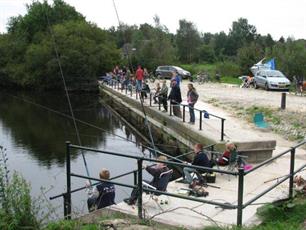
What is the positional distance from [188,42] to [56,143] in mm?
68691

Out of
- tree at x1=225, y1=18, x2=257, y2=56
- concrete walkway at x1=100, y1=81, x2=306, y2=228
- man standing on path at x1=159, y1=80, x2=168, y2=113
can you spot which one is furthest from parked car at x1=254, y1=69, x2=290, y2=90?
tree at x1=225, y1=18, x2=257, y2=56

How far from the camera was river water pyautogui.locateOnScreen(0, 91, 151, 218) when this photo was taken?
16797 mm

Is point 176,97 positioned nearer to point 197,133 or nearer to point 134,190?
point 197,133

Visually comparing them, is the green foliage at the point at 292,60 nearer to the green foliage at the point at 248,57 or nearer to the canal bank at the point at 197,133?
the green foliage at the point at 248,57

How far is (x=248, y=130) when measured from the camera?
20547 mm

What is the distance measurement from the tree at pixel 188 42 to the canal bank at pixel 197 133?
2270 inches

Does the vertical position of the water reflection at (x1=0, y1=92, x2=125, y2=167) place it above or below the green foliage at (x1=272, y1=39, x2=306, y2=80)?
below

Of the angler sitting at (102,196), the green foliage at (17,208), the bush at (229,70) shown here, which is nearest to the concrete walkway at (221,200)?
the angler sitting at (102,196)

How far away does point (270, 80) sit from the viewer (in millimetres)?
38438

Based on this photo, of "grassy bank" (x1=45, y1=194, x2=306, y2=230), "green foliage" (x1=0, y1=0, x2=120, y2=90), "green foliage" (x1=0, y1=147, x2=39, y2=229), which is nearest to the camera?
"green foliage" (x1=0, y1=147, x2=39, y2=229)

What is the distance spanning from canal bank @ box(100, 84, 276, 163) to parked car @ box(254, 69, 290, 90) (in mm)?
10824

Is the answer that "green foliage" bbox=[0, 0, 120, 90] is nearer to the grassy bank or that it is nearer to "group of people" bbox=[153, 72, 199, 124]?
"group of people" bbox=[153, 72, 199, 124]

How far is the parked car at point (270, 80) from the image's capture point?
124 ft

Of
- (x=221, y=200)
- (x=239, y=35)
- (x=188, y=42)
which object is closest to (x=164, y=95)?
(x=221, y=200)
